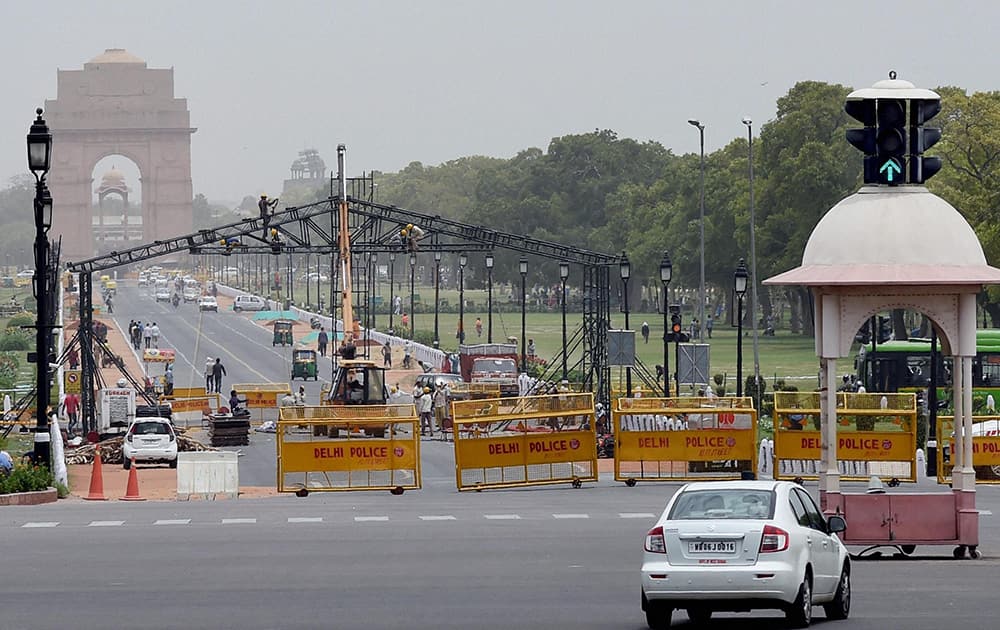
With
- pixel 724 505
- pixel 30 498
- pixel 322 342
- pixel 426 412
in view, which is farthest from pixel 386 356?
pixel 724 505

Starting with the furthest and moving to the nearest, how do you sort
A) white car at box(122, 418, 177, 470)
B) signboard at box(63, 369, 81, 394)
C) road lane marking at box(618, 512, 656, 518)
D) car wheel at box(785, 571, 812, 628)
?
signboard at box(63, 369, 81, 394) → white car at box(122, 418, 177, 470) → road lane marking at box(618, 512, 656, 518) → car wheel at box(785, 571, 812, 628)

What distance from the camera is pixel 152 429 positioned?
42.8 meters

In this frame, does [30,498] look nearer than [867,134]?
No

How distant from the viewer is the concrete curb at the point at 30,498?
28.7 metres

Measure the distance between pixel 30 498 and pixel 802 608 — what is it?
1763cm

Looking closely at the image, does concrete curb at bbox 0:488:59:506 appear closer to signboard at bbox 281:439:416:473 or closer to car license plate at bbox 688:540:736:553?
signboard at bbox 281:439:416:473

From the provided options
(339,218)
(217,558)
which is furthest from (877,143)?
(339,218)

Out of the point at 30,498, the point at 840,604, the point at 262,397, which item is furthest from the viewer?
the point at 262,397

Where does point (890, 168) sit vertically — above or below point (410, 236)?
below

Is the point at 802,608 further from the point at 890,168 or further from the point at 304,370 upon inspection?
the point at 304,370

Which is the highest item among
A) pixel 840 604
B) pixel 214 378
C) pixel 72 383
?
pixel 72 383

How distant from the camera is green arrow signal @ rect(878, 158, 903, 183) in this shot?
64.1ft

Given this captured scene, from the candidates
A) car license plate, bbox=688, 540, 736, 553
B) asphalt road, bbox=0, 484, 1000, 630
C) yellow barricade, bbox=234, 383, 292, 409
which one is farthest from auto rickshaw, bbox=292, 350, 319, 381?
car license plate, bbox=688, 540, 736, 553

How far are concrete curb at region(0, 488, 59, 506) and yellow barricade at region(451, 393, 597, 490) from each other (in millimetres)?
6911
